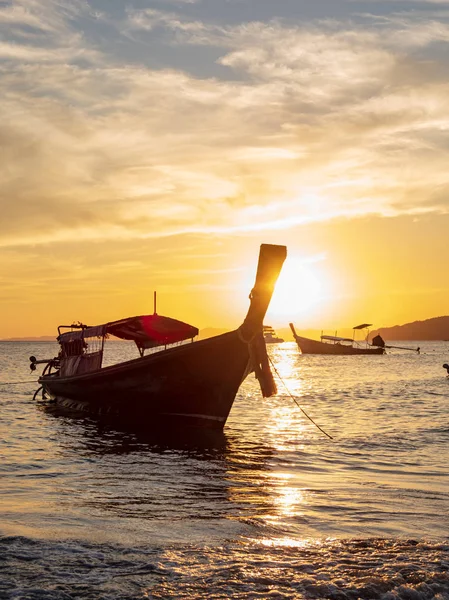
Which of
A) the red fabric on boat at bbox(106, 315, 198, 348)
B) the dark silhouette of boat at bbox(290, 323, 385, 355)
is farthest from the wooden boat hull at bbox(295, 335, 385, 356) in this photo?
the red fabric on boat at bbox(106, 315, 198, 348)

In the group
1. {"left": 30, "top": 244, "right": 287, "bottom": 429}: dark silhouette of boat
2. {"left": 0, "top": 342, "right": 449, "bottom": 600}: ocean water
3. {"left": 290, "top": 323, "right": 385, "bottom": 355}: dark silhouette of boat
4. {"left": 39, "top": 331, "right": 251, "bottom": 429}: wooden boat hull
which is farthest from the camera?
{"left": 290, "top": 323, "right": 385, "bottom": 355}: dark silhouette of boat

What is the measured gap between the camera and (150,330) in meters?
23.2

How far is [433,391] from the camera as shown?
39.8 meters

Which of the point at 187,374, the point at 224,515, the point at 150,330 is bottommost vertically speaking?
the point at 224,515

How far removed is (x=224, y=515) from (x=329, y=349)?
106 metres

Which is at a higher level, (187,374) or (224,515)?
(187,374)

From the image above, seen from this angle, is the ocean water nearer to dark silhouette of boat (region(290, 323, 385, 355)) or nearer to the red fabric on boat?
the red fabric on boat

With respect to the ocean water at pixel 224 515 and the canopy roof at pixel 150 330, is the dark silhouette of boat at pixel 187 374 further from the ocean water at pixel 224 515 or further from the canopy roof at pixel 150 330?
the ocean water at pixel 224 515

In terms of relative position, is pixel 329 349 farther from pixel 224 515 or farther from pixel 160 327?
pixel 224 515

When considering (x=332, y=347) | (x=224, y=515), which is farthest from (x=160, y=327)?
(x=332, y=347)

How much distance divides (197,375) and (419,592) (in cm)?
1365

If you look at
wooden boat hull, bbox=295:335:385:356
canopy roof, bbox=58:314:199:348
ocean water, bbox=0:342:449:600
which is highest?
canopy roof, bbox=58:314:199:348

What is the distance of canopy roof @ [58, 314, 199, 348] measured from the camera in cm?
2316

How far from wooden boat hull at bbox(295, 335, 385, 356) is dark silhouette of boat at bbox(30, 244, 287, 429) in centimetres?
8938
